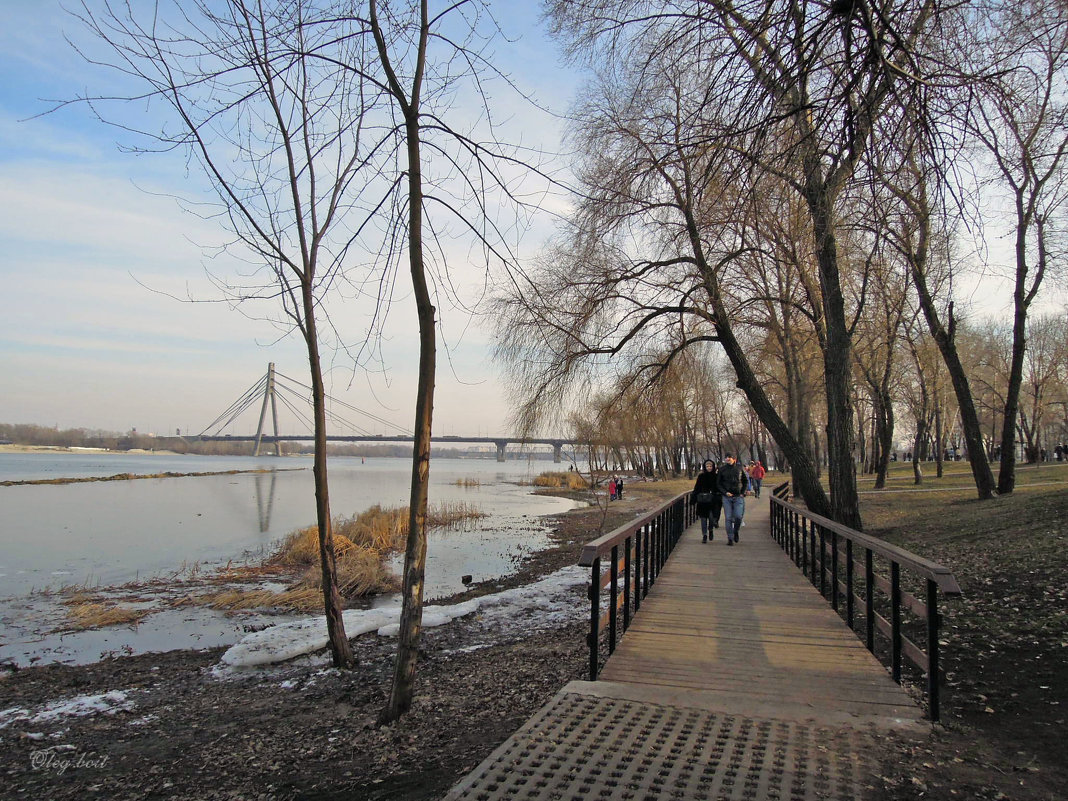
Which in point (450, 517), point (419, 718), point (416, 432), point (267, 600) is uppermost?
point (416, 432)

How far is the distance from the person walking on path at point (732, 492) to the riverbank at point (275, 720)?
5.01 metres

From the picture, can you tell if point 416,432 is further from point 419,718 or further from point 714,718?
point 714,718

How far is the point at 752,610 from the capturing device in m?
7.16

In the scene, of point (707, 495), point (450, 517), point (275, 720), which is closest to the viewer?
point (275, 720)

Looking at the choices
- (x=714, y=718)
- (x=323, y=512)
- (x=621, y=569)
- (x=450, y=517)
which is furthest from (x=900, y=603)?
(x=450, y=517)

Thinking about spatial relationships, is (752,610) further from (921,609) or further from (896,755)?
(896,755)

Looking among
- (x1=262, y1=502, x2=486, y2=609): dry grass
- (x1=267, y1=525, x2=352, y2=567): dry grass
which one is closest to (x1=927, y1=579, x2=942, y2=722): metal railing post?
(x1=262, y1=502, x2=486, y2=609): dry grass

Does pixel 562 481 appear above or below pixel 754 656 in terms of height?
below

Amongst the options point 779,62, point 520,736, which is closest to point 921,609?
point 520,736

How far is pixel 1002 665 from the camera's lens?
5590 mm

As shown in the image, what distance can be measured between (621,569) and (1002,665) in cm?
665

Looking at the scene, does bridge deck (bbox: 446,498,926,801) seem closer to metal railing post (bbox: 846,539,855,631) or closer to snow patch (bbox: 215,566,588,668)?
metal railing post (bbox: 846,539,855,631)

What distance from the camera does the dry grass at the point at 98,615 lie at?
11.0 m

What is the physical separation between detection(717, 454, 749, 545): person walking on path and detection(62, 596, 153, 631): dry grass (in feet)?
33.4
